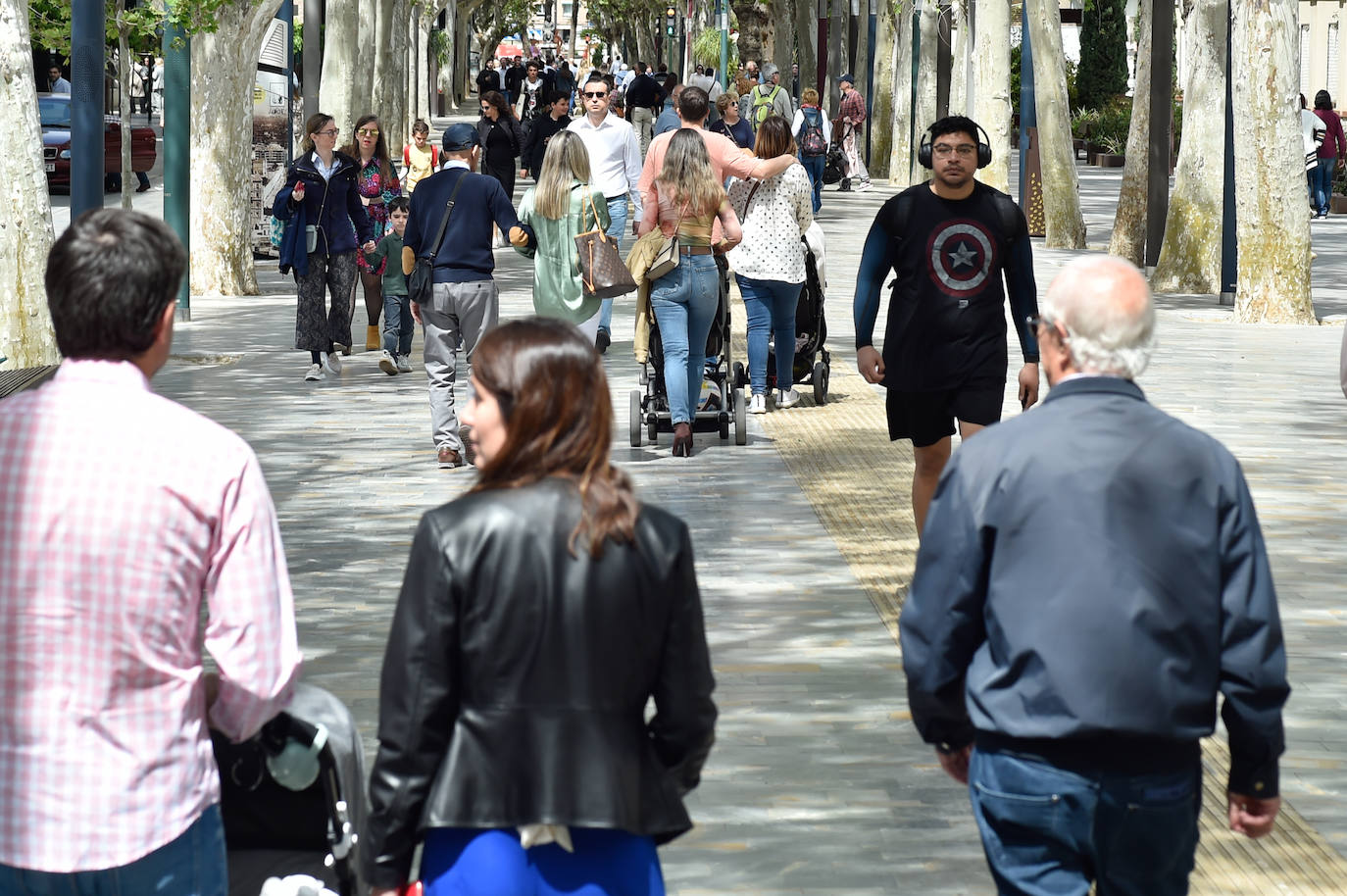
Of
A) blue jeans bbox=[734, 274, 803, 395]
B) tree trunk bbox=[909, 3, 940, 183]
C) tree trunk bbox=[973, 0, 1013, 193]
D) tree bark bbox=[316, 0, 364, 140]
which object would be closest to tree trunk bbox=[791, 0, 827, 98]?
tree trunk bbox=[909, 3, 940, 183]

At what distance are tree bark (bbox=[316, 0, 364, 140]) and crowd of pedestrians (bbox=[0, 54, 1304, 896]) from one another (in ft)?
60.6

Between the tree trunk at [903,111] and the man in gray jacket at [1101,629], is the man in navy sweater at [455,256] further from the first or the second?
the tree trunk at [903,111]

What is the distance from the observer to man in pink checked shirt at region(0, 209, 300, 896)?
109 inches

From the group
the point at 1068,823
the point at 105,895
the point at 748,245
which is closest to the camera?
the point at 105,895

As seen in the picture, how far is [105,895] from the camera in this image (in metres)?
2.78

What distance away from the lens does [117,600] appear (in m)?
2.79

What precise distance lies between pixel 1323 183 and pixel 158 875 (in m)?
30.4

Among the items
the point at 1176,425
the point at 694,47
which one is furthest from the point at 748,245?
the point at 694,47

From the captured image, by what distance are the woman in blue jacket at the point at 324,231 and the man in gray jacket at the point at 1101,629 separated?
1036 centimetres

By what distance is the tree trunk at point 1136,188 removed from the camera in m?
21.1

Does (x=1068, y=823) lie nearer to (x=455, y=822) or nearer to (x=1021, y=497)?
(x=1021, y=497)

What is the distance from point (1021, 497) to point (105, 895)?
1.46 m

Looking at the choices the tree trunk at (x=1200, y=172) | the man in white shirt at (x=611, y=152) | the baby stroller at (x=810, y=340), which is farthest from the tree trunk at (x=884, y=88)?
the baby stroller at (x=810, y=340)

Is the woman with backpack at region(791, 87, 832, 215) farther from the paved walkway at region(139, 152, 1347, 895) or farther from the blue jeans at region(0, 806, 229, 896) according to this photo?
the blue jeans at region(0, 806, 229, 896)
